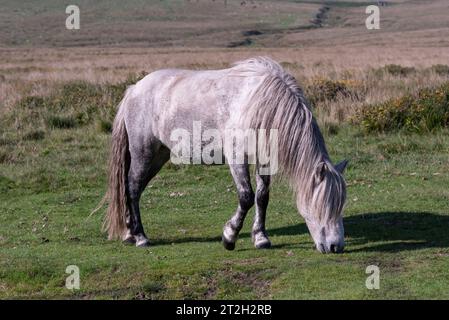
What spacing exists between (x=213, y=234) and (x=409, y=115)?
7.75 metres

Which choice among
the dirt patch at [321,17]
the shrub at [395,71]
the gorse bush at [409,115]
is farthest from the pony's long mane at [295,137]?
the dirt patch at [321,17]

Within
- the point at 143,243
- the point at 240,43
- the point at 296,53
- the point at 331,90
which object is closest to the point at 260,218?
the point at 143,243

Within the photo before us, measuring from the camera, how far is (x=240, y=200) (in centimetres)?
850

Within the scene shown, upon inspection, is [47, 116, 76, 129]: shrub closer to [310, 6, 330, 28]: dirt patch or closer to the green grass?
the green grass

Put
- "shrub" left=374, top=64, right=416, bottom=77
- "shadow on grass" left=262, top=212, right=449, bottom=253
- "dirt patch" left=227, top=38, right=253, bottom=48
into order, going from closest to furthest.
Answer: "shadow on grass" left=262, top=212, right=449, bottom=253 → "shrub" left=374, top=64, right=416, bottom=77 → "dirt patch" left=227, top=38, right=253, bottom=48

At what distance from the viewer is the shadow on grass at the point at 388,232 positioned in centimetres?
855

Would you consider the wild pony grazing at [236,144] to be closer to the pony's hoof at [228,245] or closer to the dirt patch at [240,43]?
the pony's hoof at [228,245]

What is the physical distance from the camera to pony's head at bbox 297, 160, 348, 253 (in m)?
7.72

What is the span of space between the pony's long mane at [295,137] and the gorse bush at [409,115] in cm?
806

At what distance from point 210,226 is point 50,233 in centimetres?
203

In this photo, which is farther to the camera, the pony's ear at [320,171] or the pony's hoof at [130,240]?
the pony's hoof at [130,240]

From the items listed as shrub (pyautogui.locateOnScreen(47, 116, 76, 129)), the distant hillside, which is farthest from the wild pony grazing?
the distant hillside

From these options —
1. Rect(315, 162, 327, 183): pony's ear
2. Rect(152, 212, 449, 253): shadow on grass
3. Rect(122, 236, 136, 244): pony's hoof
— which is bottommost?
Rect(122, 236, 136, 244): pony's hoof
